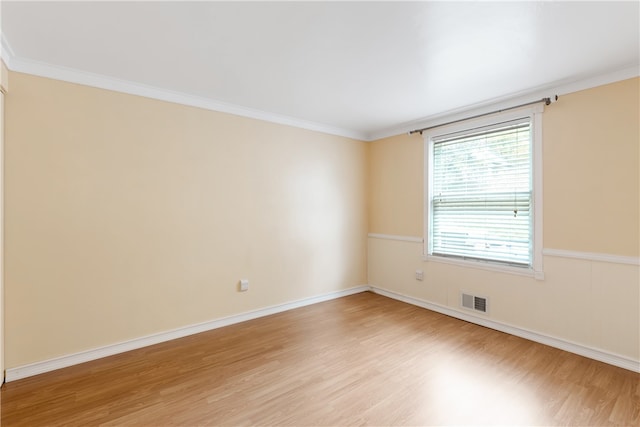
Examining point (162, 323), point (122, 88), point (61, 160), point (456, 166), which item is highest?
point (122, 88)

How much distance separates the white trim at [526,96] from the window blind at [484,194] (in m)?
0.21

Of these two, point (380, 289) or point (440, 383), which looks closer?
point (440, 383)

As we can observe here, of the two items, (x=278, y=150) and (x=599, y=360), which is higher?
(x=278, y=150)

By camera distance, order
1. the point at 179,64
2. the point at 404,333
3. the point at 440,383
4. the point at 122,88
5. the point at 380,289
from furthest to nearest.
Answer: the point at 380,289 → the point at 404,333 → the point at 122,88 → the point at 179,64 → the point at 440,383

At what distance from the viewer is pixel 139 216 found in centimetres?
279

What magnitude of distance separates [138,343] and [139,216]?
1213 millimetres

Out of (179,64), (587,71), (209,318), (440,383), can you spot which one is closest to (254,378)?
(209,318)

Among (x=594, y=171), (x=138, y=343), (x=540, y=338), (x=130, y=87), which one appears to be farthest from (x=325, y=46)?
(x=540, y=338)

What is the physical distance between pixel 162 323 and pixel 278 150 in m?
2.32

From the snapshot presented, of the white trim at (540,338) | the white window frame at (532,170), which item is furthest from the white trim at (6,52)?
the white trim at (540,338)

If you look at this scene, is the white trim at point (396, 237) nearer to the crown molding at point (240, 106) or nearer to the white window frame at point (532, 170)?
the white window frame at point (532, 170)

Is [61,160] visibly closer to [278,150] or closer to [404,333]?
[278,150]

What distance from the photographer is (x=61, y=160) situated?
95.9 inches

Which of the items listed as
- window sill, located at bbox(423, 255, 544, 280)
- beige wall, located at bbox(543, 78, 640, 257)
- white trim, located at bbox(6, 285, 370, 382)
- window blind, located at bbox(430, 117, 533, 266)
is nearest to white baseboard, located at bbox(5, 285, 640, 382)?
white trim, located at bbox(6, 285, 370, 382)
